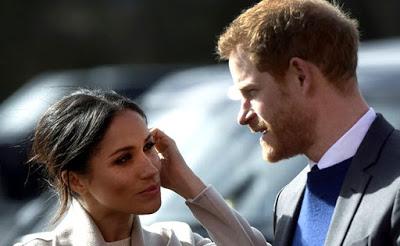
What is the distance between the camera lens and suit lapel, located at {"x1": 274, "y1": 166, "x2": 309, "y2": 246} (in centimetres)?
449

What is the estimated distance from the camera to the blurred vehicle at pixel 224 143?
6254 mm

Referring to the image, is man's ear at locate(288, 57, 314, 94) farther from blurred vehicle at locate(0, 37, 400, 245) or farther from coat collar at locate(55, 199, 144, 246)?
blurred vehicle at locate(0, 37, 400, 245)

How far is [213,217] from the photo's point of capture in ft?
15.0

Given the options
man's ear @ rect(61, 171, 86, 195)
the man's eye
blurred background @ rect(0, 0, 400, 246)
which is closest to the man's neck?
the man's eye

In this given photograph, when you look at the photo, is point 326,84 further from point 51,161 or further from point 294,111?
point 51,161

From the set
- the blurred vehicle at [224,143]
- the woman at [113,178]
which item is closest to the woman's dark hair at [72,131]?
the woman at [113,178]

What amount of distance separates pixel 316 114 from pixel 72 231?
35.5 inches

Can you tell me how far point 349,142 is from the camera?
4293mm

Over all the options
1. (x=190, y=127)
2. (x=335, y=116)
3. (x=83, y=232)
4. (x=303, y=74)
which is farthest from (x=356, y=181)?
(x=190, y=127)

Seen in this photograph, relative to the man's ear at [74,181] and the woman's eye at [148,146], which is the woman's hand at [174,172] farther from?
the man's ear at [74,181]

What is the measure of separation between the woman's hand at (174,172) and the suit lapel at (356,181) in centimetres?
57

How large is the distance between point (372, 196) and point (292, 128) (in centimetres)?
35

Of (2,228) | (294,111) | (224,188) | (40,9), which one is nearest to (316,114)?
(294,111)

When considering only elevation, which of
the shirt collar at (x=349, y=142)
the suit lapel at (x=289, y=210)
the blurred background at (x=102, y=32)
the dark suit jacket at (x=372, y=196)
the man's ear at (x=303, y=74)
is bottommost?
the blurred background at (x=102, y=32)
